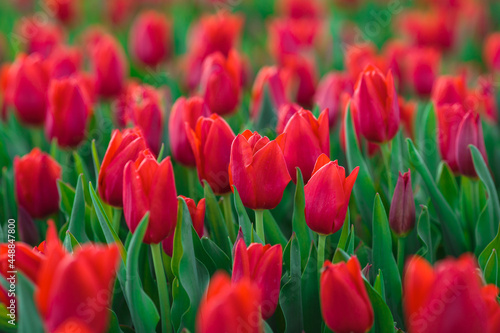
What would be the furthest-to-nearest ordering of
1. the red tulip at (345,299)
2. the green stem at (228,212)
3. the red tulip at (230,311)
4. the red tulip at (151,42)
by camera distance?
1. the red tulip at (151,42)
2. the green stem at (228,212)
3. the red tulip at (345,299)
4. the red tulip at (230,311)

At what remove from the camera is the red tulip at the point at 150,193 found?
3.13ft

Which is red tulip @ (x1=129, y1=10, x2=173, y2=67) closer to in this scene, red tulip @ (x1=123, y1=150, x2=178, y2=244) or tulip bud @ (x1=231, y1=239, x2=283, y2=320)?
red tulip @ (x1=123, y1=150, x2=178, y2=244)

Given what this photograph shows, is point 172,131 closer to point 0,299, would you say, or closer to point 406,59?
point 0,299

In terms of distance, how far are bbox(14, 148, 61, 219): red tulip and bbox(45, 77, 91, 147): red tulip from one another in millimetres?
187

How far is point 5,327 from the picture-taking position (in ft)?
3.24

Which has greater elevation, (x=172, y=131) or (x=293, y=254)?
(x=172, y=131)

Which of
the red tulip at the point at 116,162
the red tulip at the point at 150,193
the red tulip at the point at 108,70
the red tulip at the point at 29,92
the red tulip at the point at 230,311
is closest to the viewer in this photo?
the red tulip at the point at 230,311

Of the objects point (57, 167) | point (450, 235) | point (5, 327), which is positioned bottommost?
point (450, 235)

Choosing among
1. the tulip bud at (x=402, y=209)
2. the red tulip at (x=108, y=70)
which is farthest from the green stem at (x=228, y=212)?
the red tulip at (x=108, y=70)

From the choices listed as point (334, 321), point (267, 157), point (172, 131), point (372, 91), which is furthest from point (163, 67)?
point (334, 321)

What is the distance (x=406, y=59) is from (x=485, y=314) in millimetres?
1521

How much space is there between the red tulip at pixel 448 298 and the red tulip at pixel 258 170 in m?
0.38

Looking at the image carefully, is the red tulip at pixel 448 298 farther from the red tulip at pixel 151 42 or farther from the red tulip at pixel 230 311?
the red tulip at pixel 151 42

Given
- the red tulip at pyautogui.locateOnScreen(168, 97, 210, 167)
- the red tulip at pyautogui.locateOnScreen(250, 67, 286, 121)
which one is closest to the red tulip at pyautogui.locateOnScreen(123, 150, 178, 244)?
the red tulip at pyautogui.locateOnScreen(168, 97, 210, 167)
